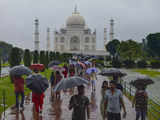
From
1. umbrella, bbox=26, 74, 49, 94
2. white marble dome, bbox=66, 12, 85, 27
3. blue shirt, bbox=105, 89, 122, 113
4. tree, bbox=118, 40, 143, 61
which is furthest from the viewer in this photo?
white marble dome, bbox=66, 12, 85, 27

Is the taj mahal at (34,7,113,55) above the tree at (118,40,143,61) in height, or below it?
above

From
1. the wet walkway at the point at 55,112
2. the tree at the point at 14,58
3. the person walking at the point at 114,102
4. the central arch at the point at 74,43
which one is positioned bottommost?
the wet walkway at the point at 55,112

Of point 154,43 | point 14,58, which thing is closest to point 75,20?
point 154,43

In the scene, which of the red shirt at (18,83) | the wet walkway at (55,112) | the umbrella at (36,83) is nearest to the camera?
the umbrella at (36,83)

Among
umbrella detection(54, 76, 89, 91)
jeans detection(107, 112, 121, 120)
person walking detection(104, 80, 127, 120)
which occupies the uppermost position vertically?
umbrella detection(54, 76, 89, 91)

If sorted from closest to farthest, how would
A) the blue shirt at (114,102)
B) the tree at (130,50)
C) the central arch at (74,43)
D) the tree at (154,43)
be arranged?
the blue shirt at (114,102)
the tree at (130,50)
the tree at (154,43)
the central arch at (74,43)

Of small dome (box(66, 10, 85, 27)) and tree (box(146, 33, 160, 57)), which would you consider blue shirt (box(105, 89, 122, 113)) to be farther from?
small dome (box(66, 10, 85, 27))

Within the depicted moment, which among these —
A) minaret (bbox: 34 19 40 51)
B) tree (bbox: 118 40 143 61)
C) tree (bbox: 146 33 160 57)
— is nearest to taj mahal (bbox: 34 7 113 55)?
minaret (bbox: 34 19 40 51)

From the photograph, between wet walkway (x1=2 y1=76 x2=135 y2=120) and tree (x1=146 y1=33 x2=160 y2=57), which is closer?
wet walkway (x1=2 y1=76 x2=135 y2=120)

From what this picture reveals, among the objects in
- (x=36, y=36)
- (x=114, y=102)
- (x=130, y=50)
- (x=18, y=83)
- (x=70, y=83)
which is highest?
(x=36, y=36)

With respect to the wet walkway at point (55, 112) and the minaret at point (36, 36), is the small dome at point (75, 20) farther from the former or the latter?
the wet walkway at point (55, 112)

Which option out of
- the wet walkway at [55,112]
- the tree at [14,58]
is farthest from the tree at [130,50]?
the wet walkway at [55,112]

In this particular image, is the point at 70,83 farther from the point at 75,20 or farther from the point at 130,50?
the point at 75,20

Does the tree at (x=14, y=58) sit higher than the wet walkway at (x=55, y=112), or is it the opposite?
the tree at (x=14, y=58)
